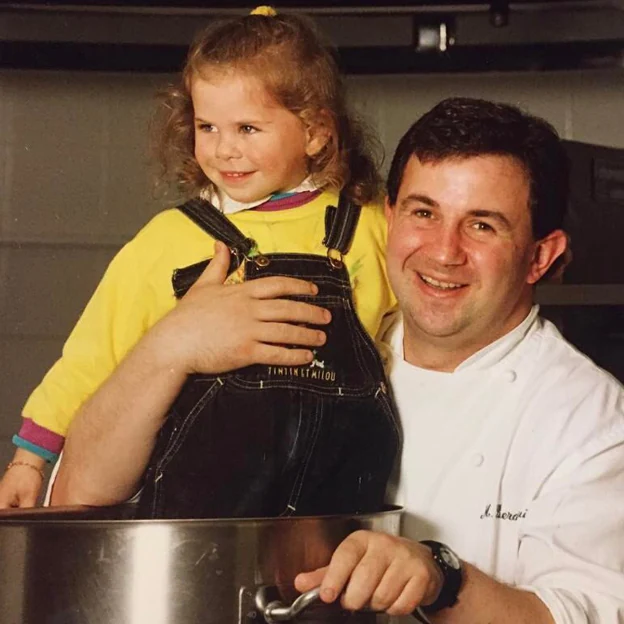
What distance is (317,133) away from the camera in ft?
2.19

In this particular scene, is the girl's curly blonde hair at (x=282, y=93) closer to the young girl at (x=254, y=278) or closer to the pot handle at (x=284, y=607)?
the young girl at (x=254, y=278)

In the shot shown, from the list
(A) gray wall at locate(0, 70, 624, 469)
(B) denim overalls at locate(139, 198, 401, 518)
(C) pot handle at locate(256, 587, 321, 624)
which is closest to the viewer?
(C) pot handle at locate(256, 587, 321, 624)

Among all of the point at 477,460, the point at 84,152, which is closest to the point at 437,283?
the point at 477,460

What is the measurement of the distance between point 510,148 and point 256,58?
0.49ft

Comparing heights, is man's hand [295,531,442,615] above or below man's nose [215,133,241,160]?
below

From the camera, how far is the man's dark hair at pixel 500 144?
64cm

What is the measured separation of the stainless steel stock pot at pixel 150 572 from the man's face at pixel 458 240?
0.18m

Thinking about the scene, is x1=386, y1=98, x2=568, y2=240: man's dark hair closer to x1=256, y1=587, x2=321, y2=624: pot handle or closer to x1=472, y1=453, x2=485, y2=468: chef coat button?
x1=472, y1=453, x2=485, y2=468: chef coat button

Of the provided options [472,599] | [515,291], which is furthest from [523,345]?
[472,599]

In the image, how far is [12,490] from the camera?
2.18ft

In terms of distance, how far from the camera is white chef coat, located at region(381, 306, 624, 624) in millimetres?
586

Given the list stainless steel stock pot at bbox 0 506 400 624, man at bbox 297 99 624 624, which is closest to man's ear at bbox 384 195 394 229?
man at bbox 297 99 624 624

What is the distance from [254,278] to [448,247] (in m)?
0.11

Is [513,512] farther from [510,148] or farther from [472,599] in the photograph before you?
[510,148]
